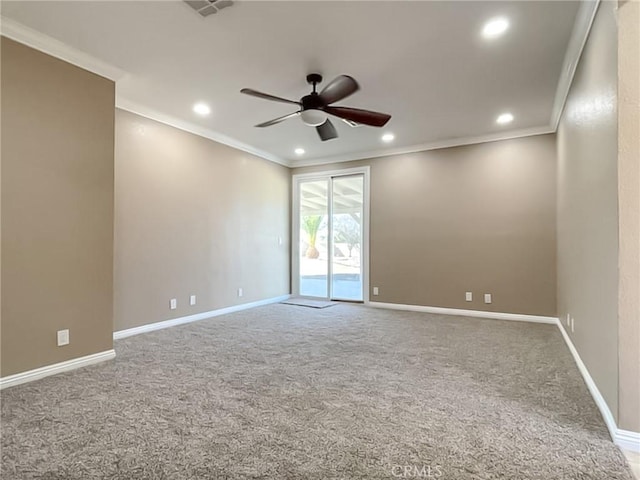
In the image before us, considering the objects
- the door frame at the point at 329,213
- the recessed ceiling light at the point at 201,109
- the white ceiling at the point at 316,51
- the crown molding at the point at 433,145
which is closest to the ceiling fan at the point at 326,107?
the white ceiling at the point at 316,51

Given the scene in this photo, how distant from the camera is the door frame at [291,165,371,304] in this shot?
19.6 feet

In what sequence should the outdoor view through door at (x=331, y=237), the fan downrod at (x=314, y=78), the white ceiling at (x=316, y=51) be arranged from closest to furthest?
the white ceiling at (x=316, y=51)
the fan downrod at (x=314, y=78)
the outdoor view through door at (x=331, y=237)

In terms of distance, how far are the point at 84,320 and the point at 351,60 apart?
124 inches

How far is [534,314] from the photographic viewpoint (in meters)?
4.70

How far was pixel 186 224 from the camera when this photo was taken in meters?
4.61

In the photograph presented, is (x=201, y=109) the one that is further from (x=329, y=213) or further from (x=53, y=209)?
(x=329, y=213)

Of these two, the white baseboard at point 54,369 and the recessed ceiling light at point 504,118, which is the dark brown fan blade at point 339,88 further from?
the white baseboard at point 54,369

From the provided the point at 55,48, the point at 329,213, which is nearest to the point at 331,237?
the point at 329,213

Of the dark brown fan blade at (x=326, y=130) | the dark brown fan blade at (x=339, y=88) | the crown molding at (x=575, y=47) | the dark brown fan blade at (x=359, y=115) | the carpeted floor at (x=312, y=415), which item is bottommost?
the carpeted floor at (x=312, y=415)

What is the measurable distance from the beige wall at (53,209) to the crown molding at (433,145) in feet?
12.3

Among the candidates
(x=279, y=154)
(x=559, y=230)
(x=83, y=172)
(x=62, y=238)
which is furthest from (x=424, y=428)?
(x=279, y=154)

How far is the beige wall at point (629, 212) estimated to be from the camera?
1688 mm

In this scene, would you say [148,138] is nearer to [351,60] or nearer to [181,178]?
[181,178]


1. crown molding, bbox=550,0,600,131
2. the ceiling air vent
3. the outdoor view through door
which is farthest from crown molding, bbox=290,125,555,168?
the ceiling air vent
